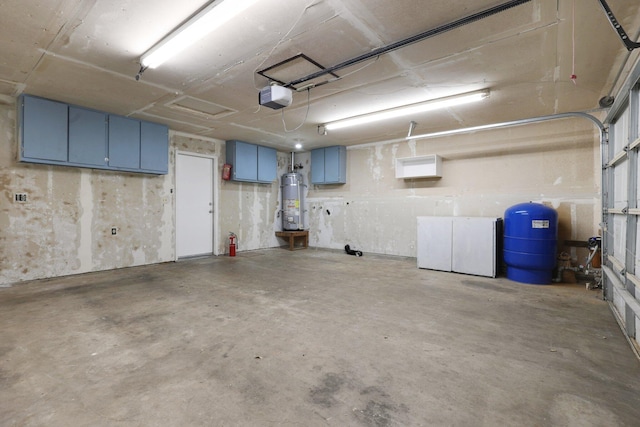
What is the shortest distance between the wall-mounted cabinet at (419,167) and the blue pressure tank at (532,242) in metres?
1.62

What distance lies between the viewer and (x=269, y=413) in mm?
1559

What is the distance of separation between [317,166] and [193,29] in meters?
5.13

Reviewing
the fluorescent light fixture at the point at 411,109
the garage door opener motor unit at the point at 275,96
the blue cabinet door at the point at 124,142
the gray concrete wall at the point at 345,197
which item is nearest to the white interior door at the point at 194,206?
the gray concrete wall at the point at 345,197

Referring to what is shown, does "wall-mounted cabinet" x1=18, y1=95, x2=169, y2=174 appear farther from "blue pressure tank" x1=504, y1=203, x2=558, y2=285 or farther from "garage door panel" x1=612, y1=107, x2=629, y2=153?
"garage door panel" x1=612, y1=107, x2=629, y2=153

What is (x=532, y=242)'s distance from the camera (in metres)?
4.18

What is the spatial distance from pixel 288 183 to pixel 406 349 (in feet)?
19.2

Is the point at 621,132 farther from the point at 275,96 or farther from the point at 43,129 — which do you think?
the point at 43,129

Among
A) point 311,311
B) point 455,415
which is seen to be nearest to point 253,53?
point 311,311

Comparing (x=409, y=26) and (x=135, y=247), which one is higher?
(x=409, y=26)

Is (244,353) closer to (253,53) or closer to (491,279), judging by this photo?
(253,53)

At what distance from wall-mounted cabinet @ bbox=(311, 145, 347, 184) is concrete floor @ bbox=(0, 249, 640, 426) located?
3679mm

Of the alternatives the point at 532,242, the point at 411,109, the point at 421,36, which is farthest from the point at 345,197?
the point at 421,36

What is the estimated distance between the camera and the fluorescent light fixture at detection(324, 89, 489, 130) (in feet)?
12.4

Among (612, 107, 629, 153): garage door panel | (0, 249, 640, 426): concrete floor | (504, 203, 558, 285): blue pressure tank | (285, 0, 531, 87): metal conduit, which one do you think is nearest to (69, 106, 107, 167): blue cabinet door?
(0, 249, 640, 426): concrete floor
